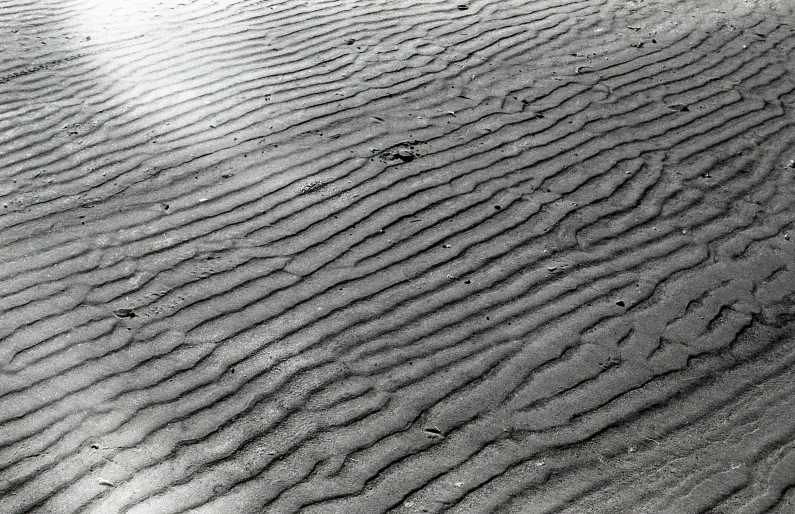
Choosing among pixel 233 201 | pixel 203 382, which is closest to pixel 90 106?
pixel 233 201

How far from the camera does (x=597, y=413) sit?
3766 millimetres

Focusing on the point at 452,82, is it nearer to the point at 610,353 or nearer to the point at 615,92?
the point at 615,92

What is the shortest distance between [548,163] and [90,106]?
3.78m

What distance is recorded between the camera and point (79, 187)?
17.7ft

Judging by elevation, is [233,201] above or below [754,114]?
above

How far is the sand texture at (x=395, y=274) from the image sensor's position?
11.4 feet

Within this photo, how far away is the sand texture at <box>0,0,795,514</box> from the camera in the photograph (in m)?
3.47

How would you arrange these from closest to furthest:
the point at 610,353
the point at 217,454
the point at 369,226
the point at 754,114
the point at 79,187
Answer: the point at 217,454
the point at 610,353
the point at 369,226
the point at 79,187
the point at 754,114

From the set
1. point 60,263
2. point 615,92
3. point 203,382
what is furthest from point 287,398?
point 615,92

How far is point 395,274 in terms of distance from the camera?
4.63 metres

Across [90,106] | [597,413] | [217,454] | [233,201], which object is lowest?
[597,413]

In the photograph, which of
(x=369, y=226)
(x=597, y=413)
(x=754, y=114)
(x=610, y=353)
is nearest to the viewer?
(x=597, y=413)

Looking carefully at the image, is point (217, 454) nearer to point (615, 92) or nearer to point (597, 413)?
point (597, 413)

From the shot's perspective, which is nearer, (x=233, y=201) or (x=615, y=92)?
(x=233, y=201)
